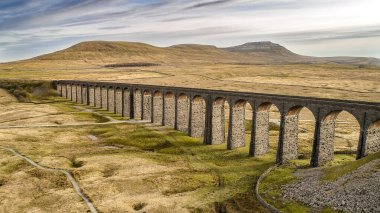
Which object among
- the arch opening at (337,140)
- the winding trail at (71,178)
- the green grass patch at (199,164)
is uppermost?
the arch opening at (337,140)

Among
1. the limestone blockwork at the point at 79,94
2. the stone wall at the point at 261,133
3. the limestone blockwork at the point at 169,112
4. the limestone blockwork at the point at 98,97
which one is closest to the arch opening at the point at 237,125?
the stone wall at the point at 261,133

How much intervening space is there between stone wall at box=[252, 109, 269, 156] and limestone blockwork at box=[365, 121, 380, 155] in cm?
1771

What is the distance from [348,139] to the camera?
255ft

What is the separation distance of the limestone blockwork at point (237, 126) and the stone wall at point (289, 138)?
11.5 metres

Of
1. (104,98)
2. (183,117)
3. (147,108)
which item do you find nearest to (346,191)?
(183,117)

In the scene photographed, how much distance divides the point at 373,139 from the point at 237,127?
81.8 feet

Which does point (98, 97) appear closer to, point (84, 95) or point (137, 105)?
point (84, 95)

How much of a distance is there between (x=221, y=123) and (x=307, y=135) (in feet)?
67.7

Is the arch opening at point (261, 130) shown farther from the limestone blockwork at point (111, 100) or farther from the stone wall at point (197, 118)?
the limestone blockwork at point (111, 100)

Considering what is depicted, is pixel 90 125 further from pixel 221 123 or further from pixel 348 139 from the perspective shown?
pixel 348 139

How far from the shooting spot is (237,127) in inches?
2692

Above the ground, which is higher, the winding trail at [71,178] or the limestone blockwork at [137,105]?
the limestone blockwork at [137,105]

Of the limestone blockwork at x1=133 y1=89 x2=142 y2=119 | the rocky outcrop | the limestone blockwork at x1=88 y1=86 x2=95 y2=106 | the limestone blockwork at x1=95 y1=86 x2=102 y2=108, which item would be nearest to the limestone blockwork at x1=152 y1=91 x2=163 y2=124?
the limestone blockwork at x1=133 y1=89 x2=142 y2=119

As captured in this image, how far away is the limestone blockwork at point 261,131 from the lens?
6209 centimetres
